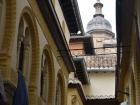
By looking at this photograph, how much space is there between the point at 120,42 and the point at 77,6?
19.3ft

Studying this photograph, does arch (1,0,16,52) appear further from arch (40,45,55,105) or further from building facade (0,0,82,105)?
arch (40,45,55,105)

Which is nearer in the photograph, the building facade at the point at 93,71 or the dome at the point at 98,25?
the building facade at the point at 93,71

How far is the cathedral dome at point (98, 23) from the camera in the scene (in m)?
58.5

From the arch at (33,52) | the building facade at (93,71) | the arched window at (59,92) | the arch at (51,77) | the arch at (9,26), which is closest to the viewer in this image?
the arch at (9,26)

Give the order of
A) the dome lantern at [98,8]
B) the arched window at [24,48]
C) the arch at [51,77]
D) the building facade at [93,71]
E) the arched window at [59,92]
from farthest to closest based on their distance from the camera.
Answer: the dome lantern at [98,8] < the building facade at [93,71] < the arched window at [59,92] < the arch at [51,77] < the arched window at [24,48]

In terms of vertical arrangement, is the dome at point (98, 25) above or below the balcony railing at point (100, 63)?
above

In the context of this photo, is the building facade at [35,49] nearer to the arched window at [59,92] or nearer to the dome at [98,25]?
the arched window at [59,92]

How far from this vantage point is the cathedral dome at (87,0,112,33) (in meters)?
58.5

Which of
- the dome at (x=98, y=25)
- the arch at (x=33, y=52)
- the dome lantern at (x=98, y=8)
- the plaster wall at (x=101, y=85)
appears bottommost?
the plaster wall at (x=101, y=85)

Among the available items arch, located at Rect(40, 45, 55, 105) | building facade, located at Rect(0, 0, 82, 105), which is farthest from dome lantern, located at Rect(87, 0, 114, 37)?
arch, located at Rect(40, 45, 55, 105)

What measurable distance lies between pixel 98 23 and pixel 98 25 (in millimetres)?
457

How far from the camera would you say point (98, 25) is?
58.6 meters

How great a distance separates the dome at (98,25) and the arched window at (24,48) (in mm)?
40864

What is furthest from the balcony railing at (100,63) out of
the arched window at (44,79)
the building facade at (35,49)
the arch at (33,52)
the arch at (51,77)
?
the arch at (33,52)
